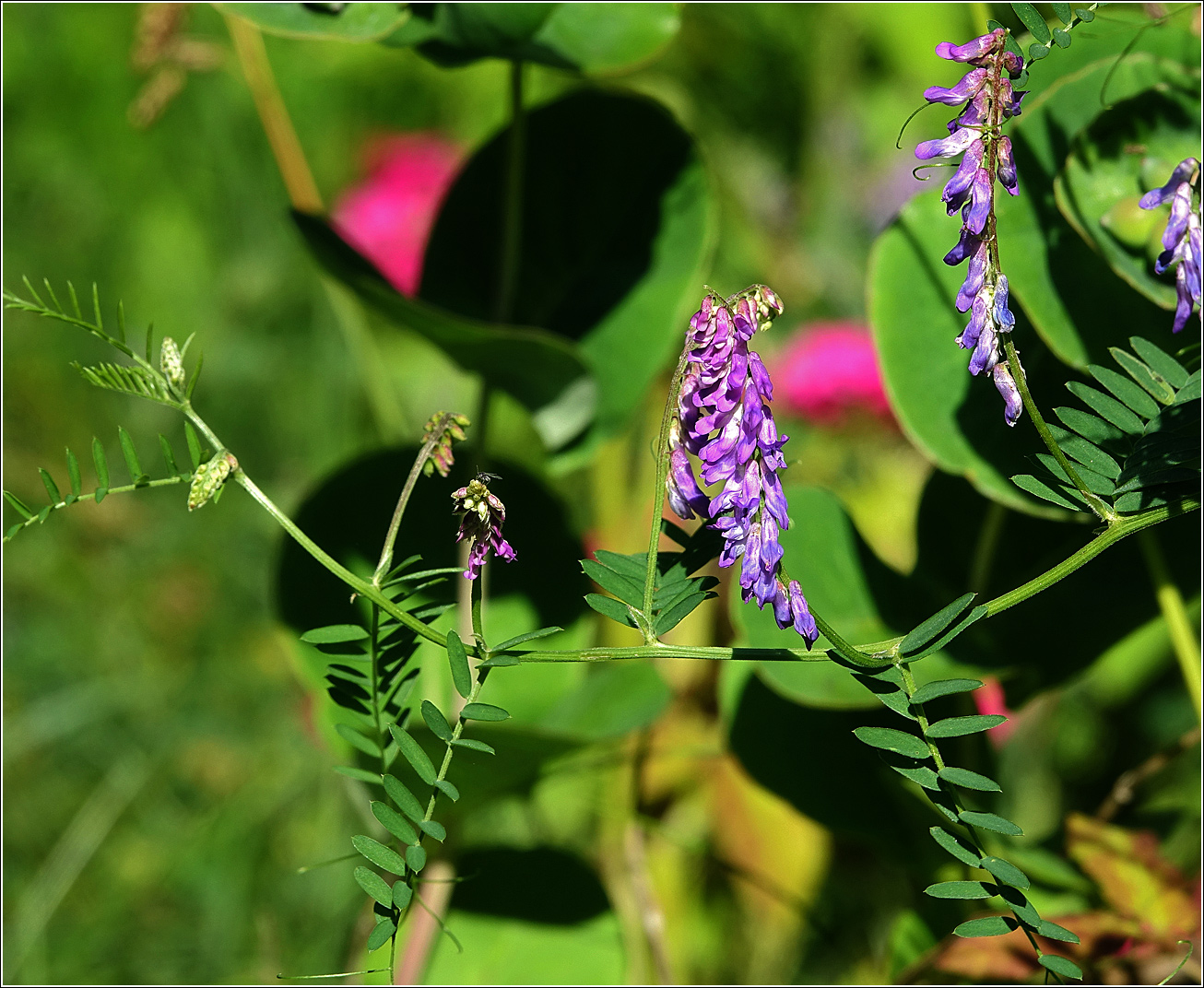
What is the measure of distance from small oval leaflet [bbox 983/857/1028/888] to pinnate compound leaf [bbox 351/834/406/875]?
20 cm

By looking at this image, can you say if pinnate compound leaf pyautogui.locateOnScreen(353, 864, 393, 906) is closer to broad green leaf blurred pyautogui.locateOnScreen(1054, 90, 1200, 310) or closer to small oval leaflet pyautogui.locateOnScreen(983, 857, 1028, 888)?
small oval leaflet pyautogui.locateOnScreen(983, 857, 1028, 888)

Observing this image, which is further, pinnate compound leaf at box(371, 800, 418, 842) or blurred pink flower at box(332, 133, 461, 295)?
blurred pink flower at box(332, 133, 461, 295)

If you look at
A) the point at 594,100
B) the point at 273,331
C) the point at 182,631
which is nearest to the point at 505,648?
the point at 594,100

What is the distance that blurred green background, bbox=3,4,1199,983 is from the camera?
31.5 inches

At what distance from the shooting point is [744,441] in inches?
13.0

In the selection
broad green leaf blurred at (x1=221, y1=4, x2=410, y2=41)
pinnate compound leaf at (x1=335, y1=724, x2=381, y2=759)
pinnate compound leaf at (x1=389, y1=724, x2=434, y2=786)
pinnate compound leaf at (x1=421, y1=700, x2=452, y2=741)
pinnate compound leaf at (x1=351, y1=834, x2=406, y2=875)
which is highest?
broad green leaf blurred at (x1=221, y1=4, x2=410, y2=41)

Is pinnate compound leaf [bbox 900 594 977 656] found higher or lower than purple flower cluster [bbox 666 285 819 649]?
lower

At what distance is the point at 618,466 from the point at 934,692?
2.40 feet

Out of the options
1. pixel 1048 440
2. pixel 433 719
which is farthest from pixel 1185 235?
pixel 433 719

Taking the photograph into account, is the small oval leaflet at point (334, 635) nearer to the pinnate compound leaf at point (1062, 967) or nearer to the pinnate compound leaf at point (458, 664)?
the pinnate compound leaf at point (458, 664)

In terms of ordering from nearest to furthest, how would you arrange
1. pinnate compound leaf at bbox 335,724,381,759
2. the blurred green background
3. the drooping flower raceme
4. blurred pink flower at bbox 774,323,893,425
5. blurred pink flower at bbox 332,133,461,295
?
the drooping flower raceme → pinnate compound leaf at bbox 335,724,381,759 → the blurred green background → blurred pink flower at bbox 774,323,893,425 → blurred pink flower at bbox 332,133,461,295

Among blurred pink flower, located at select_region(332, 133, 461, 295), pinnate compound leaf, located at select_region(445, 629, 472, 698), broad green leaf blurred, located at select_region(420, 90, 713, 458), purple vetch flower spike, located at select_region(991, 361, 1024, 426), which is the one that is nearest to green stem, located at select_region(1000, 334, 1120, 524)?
purple vetch flower spike, located at select_region(991, 361, 1024, 426)

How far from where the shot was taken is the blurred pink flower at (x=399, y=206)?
4.07 feet

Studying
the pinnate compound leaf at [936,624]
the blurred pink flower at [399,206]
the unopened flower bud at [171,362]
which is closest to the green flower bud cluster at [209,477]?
the unopened flower bud at [171,362]
